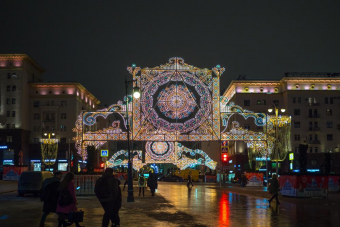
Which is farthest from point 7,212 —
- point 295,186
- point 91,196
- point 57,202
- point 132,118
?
point 132,118

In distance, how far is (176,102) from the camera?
55.4 metres

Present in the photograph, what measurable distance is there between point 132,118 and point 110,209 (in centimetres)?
4274

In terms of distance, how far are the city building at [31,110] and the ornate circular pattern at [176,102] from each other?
41.5 m

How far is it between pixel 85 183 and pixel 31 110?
67130mm

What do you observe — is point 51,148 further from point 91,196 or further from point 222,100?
point 91,196

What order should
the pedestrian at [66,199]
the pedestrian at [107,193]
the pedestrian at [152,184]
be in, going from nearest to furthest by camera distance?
the pedestrian at [66,199], the pedestrian at [107,193], the pedestrian at [152,184]

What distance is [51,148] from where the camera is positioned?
88.6 metres

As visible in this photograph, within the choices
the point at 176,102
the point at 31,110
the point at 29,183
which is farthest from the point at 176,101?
the point at 31,110

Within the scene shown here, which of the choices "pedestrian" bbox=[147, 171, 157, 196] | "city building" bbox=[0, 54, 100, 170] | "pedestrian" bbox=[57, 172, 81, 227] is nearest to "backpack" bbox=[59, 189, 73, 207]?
"pedestrian" bbox=[57, 172, 81, 227]

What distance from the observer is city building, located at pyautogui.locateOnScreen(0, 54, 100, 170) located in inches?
3656

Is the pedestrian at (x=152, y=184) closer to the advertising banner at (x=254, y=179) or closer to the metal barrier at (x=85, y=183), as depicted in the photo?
the metal barrier at (x=85, y=183)

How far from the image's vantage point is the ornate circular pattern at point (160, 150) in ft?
195

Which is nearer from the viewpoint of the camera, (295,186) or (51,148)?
(295,186)

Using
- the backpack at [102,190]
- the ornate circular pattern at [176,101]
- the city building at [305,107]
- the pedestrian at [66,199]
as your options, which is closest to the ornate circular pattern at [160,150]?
the ornate circular pattern at [176,101]
